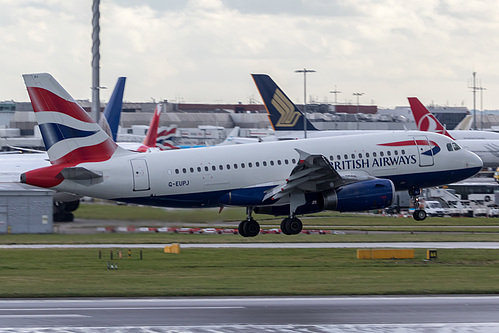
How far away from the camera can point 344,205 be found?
43188 mm

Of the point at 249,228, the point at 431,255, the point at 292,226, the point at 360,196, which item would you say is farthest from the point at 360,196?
the point at 249,228

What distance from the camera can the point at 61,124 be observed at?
40125 mm

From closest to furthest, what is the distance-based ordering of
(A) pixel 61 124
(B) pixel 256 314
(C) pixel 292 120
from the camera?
(B) pixel 256 314
(A) pixel 61 124
(C) pixel 292 120

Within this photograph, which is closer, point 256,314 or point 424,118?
point 256,314

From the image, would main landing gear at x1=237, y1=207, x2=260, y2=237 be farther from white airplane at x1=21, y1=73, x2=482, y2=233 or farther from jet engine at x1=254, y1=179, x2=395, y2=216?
jet engine at x1=254, y1=179, x2=395, y2=216

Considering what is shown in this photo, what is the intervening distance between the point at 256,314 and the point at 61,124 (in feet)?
67.3

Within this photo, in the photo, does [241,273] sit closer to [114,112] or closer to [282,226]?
[282,226]

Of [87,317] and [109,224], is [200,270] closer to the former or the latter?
[109,224]

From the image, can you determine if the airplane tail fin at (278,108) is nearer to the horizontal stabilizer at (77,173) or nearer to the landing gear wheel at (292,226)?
the landing gear wheel at (292,226)

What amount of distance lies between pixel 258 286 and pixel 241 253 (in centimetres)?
1170

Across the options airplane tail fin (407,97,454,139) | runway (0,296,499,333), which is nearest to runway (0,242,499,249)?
runway (0,296,499,333)

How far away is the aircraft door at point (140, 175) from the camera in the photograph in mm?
41562

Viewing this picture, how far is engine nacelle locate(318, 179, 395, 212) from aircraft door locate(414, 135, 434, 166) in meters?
4.46

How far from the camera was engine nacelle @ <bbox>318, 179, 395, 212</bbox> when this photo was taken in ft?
141
